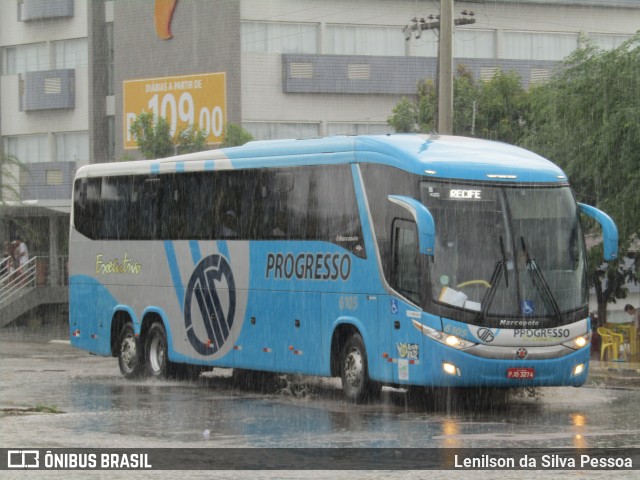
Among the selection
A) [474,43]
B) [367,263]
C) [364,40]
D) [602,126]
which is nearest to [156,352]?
[367,263]

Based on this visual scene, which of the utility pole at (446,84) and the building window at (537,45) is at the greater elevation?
the building window at (537,45)

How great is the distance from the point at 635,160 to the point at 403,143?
32.9ft

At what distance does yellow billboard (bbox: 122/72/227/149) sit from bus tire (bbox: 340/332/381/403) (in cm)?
3239

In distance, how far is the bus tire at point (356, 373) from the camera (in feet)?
59.5

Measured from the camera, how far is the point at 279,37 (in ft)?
170

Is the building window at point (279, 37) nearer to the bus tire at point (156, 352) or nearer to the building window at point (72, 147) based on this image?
the building window at point (72, 147)

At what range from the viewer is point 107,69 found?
5722 cm

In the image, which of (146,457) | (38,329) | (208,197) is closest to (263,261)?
(208,197)

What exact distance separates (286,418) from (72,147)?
144ft

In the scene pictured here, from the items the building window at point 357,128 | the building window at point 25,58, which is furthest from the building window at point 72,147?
the building window at point 357,128

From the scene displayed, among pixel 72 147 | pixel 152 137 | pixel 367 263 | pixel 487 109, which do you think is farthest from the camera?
pixel 72 147

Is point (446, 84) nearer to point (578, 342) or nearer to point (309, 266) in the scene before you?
point (309, 266)

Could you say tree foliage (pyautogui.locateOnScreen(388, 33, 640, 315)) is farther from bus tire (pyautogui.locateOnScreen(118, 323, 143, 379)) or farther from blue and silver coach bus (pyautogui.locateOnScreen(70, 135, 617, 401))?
bus tire (pyautogui.locateOnScreen(118, 323, 143, 379))

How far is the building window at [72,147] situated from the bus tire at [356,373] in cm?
4036
